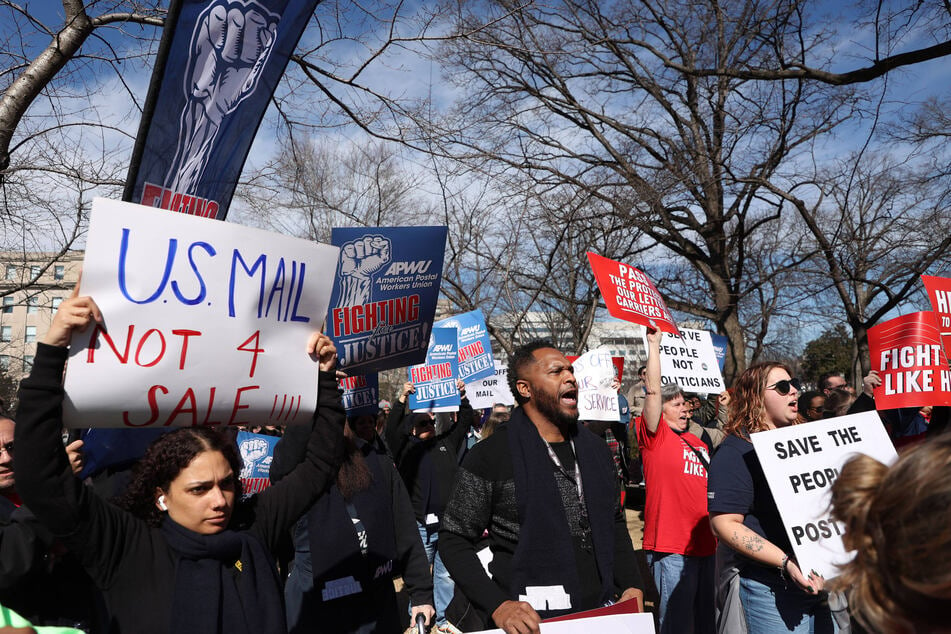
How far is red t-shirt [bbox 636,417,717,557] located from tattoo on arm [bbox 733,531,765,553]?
1498 millimetres

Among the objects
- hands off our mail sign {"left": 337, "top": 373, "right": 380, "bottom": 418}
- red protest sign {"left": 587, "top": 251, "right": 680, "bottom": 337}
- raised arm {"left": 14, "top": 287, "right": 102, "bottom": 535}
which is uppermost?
red protest sign {"left": 587, "top": 251, "right": 680, "bottom": 337}

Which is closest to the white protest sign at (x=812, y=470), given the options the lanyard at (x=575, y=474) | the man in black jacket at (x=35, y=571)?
the lanyard at (x=575, y=474)

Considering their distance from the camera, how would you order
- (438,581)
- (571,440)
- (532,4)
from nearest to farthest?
(571,440)
(532,4)
(438,581)

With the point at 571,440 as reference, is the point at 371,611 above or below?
below

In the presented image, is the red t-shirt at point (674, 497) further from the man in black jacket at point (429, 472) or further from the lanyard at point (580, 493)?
the man in black jacket at point (429, 472)

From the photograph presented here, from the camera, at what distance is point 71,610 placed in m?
3.12

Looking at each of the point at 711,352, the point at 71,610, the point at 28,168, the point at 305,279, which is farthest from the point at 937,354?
the point at 28,168

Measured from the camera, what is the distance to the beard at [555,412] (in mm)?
3754

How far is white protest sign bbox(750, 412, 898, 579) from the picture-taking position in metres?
3.54

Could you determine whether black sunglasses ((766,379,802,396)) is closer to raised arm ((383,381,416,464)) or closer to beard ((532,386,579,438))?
beard ((532,386,579,438))

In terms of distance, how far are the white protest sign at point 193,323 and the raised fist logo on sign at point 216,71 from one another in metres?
0.57

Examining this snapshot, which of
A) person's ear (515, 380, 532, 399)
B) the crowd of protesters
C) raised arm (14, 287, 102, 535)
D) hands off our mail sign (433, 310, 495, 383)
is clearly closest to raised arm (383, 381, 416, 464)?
hands off our mail sign (433, 310, 495, 383)

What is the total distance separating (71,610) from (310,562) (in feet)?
4.25

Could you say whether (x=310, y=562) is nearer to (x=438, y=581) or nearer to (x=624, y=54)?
(x=438, y=581)
